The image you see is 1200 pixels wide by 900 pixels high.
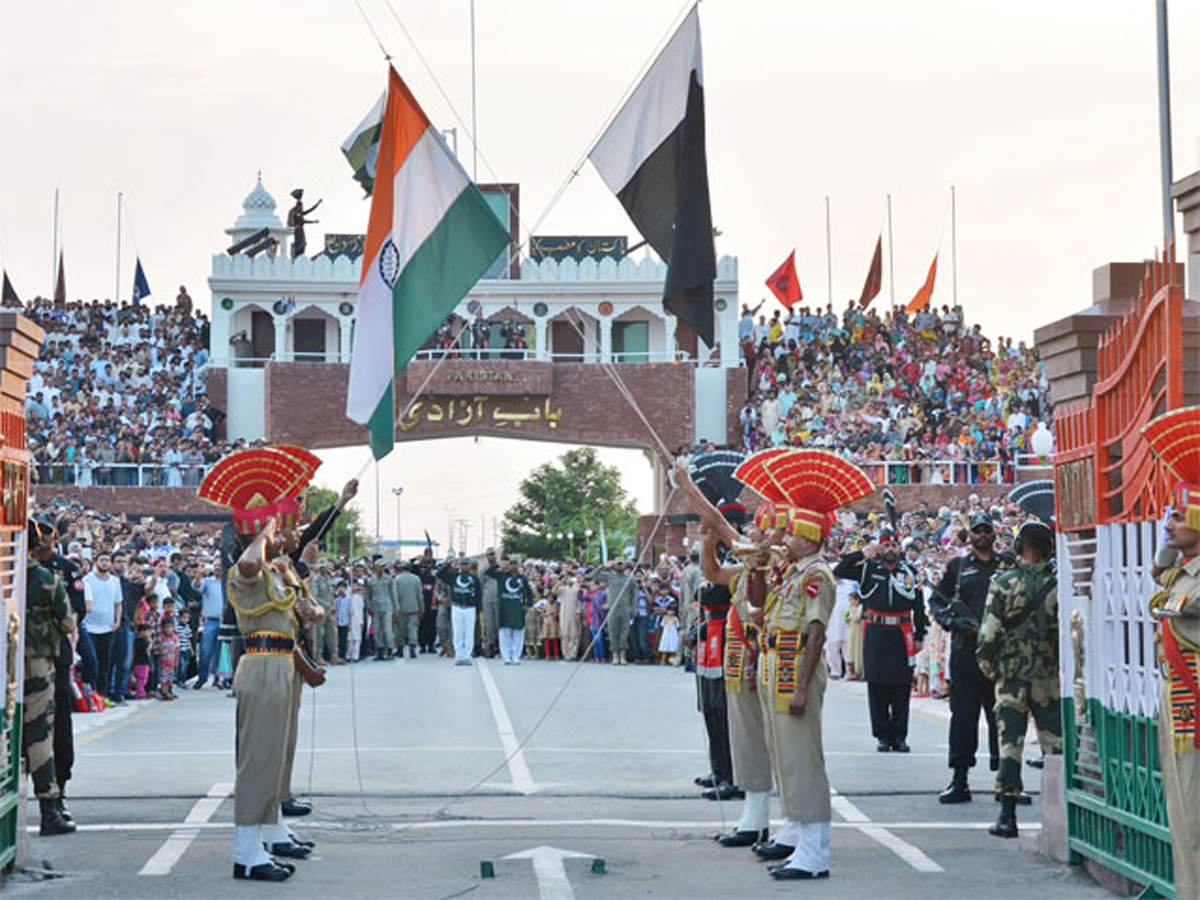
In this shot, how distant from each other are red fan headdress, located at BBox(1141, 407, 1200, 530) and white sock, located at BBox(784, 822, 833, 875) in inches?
114

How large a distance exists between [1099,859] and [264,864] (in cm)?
422

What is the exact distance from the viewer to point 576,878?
10.7 metres

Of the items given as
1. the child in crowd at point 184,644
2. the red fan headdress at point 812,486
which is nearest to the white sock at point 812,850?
the red fan headdress at point 812,486

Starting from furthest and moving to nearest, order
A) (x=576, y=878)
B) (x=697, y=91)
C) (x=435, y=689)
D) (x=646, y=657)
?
(x=646, y=657), (x=435, y=689), (x=697, y=91), (x=576, y=878)

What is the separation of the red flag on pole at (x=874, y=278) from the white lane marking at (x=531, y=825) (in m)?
46.9

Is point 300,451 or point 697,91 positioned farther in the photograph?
point 697,91

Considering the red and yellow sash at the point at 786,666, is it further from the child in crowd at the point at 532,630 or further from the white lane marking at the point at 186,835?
the child in crowd at the point at 532,630

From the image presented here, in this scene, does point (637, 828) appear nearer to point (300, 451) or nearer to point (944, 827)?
point (944, 827)

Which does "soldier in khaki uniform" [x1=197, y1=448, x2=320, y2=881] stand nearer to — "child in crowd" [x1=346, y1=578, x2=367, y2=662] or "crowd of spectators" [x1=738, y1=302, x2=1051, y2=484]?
"child in crowd" [x1=346, y1=578, x2=367, y2=662]

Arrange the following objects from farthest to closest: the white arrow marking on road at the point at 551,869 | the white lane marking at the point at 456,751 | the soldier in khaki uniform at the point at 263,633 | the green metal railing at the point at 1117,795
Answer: the white lane marking at the point at 456,751 → the soldier in khaki uniform at the point at 263,633 → the white arrow marking on road at the point at 551,869 → the green metal railing at the point at 1117,795

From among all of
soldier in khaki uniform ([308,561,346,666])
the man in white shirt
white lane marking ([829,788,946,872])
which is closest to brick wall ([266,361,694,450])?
soldier in khaki uniform ([308,561,346,666])

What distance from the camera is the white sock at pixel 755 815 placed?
12078 millimetres

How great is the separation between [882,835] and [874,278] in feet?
157

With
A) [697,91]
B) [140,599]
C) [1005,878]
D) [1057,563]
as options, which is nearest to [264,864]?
[1005,878]
